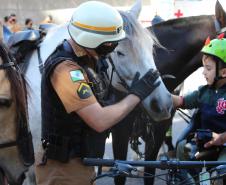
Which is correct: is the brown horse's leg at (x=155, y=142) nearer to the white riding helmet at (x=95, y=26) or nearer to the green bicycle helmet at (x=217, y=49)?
the green bicycle helmet at (x=217, y=49)

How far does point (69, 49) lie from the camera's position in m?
2.78

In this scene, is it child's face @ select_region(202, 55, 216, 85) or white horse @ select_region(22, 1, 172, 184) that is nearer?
child's face @ select_region(202, 55, 216, 85)

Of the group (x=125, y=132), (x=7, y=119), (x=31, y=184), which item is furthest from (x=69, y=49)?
(x=125, y=132)

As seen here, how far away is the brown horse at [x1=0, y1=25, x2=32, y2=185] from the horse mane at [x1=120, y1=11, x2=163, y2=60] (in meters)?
1.02

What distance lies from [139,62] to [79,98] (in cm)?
109

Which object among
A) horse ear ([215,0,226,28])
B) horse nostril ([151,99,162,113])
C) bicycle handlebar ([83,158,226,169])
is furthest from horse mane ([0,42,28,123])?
horse ear ([215,0,226,28])

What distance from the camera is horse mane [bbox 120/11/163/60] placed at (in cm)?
369

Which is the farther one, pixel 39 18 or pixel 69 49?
pixel 39 18

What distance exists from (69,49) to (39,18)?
1321 centimetres

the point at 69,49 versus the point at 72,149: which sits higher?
the point at 69,49

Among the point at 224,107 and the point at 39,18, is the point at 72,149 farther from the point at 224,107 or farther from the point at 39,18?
the point at 39,18

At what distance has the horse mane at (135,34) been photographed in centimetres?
369

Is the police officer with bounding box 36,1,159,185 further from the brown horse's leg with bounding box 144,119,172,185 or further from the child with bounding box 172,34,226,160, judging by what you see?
the brown horse's leg with bounding box 144,119,172,185

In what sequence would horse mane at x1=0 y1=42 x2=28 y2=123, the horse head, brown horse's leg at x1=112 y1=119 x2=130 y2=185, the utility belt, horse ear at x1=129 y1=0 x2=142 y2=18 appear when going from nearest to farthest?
the utility belt
horse mane at x1=0 y1=42 x2=28 y2=123
the horse head
horse ear at x1=129 y1=0 x2=142 y2=18
brown horse's leg at x1=112 y1=119 x2=130 y2=185
